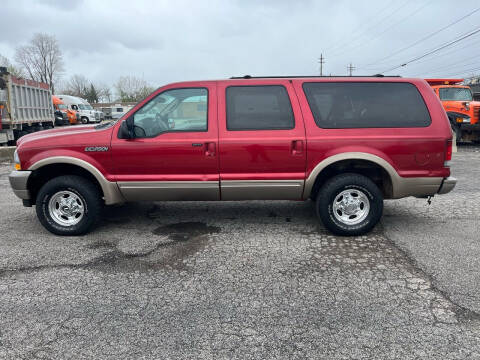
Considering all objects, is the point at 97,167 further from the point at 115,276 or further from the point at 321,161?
the point at 321,161

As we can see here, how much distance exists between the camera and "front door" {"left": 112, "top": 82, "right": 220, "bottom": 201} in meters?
4.23

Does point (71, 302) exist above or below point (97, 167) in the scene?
below

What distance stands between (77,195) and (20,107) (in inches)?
483

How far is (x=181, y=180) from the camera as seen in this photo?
4320 millimetres

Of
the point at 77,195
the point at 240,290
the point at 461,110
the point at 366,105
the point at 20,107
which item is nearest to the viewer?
the point at 240,290

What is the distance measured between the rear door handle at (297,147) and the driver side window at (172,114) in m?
1.03

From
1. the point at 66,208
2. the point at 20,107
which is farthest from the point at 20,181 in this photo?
the point at 20,107

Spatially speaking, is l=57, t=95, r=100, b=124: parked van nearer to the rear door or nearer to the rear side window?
the rear door

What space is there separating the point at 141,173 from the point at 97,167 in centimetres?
51

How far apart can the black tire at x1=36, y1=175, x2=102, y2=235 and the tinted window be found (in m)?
1.82

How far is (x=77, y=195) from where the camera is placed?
443cm

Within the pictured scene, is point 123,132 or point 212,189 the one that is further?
point 212,189

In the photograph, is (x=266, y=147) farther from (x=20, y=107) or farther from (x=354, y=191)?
(x=20, y=107)

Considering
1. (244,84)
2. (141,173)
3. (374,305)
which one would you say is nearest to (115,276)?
(141,173)
